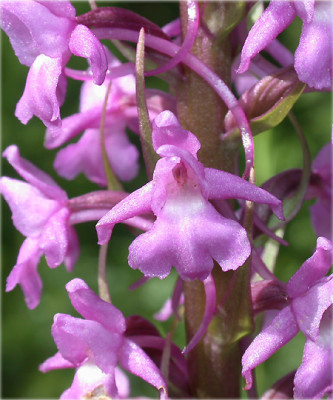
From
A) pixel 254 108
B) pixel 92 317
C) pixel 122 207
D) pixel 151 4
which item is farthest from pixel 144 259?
pixel 151 4

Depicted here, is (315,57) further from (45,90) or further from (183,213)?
(45,90)

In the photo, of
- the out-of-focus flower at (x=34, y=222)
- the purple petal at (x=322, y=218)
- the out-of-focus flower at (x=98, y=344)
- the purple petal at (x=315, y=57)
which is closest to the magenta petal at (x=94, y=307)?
the out-of-focus flower at (x=98, y=344)

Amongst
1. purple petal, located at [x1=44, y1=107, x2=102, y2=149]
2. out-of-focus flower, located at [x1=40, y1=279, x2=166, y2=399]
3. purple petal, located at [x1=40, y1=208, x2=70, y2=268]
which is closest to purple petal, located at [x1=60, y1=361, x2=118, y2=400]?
out-of-focus flower, located at [x1=40, y1=279, x2=166, y2=399]

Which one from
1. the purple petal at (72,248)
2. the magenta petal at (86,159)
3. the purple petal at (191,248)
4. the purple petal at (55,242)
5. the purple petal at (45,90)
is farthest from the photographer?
the magenta petal at (86,159)

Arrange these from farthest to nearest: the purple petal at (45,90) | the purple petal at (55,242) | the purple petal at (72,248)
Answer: the purple petal at (72,248), the purple petal at (55,242), the purple petal at (45,90)

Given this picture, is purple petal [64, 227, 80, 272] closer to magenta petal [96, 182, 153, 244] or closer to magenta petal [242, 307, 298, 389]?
magenta petal [96, 182, 153, 244]

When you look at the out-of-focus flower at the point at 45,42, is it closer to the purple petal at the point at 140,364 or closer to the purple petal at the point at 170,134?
the purple petal at the point at 170,134
